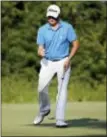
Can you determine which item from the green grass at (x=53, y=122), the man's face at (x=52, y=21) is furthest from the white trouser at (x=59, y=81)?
the man's face at (x=52, y=21)

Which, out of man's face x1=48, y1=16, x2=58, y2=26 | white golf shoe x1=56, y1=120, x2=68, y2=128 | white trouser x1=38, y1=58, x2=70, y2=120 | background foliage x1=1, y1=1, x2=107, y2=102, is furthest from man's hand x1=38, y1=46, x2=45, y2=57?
background foliage x1=1, y1=1, x2=107, y2=102

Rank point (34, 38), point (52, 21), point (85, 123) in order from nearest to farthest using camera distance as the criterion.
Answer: point (52, 21) → point (85, 123) → point (34, 38)

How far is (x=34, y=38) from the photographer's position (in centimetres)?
2062

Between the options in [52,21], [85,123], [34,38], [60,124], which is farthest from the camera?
[34,38]

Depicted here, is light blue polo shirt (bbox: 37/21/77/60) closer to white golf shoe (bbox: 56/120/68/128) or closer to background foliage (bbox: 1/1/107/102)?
white golf shoe (bbox: 56/120/68/128)

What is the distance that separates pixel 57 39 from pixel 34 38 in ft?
40.3

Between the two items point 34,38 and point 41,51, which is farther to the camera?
point 34,38

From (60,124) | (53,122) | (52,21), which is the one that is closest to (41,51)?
(52,21)

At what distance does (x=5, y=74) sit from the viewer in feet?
65.7

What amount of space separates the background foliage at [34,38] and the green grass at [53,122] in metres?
8.22

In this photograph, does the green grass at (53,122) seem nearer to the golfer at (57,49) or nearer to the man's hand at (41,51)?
the golfer at (57,49)

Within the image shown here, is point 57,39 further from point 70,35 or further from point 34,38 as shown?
point 34,38

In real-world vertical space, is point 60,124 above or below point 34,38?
above

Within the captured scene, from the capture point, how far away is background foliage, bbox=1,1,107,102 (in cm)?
2039
